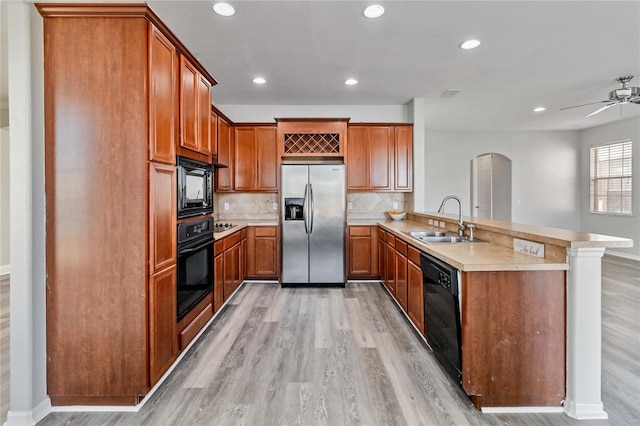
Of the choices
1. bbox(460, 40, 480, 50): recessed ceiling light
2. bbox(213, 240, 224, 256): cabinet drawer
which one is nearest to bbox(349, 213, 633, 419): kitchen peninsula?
bbox(460, 40, 480, 50): recessed ceiling light

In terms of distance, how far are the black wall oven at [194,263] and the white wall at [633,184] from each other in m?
6.87

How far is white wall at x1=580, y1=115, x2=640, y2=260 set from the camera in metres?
5.95

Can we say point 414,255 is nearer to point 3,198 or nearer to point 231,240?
point 231,240

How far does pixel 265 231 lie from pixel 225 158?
1.19 m

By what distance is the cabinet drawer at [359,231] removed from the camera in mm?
4684

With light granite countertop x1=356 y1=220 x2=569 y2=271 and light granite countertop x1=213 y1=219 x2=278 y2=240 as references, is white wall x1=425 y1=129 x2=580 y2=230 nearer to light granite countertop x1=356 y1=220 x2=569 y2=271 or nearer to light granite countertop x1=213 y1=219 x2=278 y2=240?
light granite countertop x1=213 y1=219 x2=278 y2=240

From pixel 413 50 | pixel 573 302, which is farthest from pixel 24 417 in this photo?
pixel 413 50

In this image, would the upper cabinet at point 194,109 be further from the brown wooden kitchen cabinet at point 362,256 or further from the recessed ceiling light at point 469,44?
the brown wooden kitchen cabinet at point 362,256

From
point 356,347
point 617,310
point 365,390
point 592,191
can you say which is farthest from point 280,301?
point 592,191

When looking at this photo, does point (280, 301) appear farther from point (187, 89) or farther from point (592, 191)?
point (592, 191)

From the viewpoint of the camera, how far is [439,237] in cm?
328

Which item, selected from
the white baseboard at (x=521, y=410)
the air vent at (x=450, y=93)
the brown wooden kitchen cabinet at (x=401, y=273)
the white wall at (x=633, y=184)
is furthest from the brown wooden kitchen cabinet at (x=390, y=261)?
the white wall at (x=633, y=184)

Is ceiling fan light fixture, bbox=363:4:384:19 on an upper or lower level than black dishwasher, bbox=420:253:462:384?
upper

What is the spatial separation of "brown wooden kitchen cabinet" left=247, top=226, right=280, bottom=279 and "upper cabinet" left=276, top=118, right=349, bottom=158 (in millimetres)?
1155
